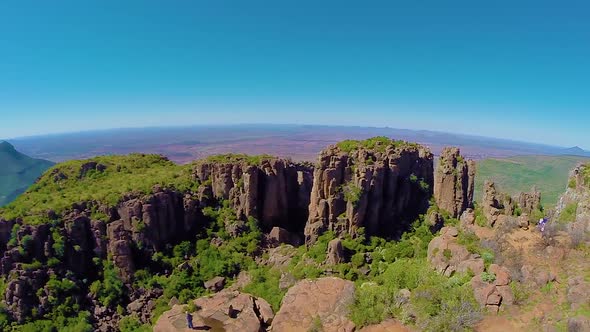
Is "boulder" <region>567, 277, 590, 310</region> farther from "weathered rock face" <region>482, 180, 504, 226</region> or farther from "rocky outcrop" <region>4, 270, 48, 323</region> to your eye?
"rocky outcrop" <region>4, 270, 48, 323</region>

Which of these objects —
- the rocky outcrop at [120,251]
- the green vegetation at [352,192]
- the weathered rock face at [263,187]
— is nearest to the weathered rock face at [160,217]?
the rocky outcrop at [120,251]

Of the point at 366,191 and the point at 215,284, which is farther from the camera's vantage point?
the point at 366,191

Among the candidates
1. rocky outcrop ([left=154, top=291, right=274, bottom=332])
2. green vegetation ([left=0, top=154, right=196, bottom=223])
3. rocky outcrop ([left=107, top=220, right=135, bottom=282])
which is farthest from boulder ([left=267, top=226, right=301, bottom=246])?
rocky outcrop ([left=107, top=220, right=135, bottom=282])

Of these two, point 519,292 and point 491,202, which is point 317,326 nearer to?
point 519,292

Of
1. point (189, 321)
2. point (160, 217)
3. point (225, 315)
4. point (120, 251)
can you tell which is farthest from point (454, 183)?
point (120, 251)

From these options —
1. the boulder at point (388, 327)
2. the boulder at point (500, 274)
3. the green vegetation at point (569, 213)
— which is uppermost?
the green vegetation at point (569, 213)

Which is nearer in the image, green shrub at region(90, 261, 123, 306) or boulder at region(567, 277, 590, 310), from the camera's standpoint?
boulder at region(567, 277, 590, 310)

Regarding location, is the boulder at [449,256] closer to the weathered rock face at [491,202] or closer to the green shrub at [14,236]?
the weathered rock face at [491,202]
